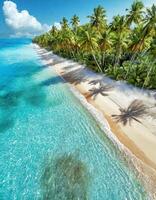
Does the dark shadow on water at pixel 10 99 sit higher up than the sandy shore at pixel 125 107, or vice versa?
the sandy shore at pixel 125 107

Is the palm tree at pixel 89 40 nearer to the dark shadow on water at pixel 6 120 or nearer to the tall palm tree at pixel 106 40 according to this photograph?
the tall palm tree at pixel 106 40

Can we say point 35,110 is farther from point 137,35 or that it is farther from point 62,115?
point 137,35

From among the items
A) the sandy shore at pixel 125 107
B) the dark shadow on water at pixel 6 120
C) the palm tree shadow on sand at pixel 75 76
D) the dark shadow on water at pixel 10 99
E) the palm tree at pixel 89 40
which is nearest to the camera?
the sandy shore at pixel 125 107

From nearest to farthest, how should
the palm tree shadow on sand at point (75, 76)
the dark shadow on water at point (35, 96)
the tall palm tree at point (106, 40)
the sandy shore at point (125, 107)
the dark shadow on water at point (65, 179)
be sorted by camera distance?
the dark shadow on water at point (65, 179) → the sandy shore at point (125, 107) → the dark shadow on water at point (35, 96) → the tall palm tree at point (106, 40) → the palm tree shadow on sand at point (75, 76)

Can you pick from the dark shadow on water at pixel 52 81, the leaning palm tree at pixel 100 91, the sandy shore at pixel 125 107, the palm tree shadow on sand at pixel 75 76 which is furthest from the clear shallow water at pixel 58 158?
the dark shadow on water at pixel 52 81

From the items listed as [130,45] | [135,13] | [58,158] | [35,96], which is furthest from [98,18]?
[58,158]

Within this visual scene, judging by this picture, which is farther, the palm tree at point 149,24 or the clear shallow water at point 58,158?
the palm tree at point 149,24

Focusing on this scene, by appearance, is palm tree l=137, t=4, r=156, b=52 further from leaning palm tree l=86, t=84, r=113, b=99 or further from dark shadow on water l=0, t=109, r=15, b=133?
dark shadow on water l=0, t=109, r=15, b=133
